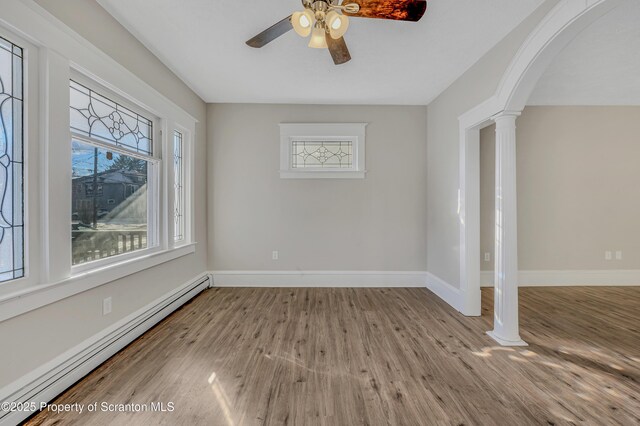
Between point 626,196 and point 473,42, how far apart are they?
3.69 meters

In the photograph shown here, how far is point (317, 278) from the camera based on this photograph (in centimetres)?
388

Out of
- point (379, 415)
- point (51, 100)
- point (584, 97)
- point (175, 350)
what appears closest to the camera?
point (379, 415)

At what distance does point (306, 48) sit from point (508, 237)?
254 centimetres

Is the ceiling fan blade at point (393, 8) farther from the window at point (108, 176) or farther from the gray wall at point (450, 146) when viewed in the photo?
the window at point (108, 176)

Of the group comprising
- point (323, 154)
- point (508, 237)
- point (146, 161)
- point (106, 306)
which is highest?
point (323, 154)

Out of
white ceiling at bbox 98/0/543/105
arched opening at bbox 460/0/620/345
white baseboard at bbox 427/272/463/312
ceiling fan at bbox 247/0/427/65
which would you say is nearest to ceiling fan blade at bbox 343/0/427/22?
ceiling fan at bbox 247/0/427/65

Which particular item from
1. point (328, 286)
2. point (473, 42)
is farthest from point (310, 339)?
point (473, 42)

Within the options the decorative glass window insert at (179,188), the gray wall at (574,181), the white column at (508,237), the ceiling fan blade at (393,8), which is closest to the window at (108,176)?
the decorative glass window insert at (179,188)

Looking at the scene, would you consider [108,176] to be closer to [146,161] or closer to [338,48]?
[146,161]

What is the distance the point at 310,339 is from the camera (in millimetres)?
2344

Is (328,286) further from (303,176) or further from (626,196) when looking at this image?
(626,196)

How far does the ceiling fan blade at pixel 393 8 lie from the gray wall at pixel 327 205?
7.63 feet

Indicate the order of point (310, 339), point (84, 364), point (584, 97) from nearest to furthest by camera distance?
point (84, 364) → point (310, 339) → point (584, 97)

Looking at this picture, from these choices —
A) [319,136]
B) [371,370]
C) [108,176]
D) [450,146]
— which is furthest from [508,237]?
[108,176]
